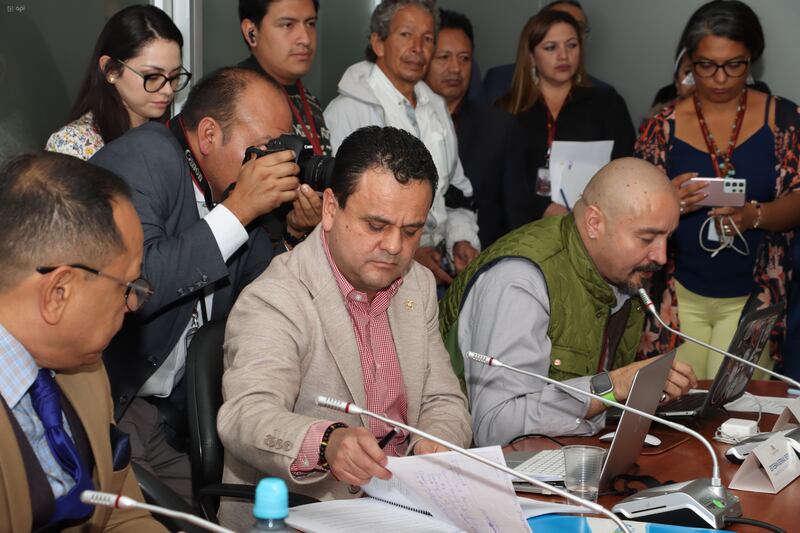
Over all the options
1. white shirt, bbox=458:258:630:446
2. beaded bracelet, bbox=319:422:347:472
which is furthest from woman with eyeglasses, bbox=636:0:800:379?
beaded bracelet, bbox=319:422:347:472

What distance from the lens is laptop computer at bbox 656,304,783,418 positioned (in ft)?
8.44

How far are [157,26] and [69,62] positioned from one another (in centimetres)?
57

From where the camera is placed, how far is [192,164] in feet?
9.02

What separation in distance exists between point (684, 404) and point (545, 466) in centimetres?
74

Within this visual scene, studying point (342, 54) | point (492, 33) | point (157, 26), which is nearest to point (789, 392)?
point (157, 26)

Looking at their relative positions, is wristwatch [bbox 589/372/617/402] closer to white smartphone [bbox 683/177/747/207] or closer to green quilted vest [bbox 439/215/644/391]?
green quilted vest [bbox 439/215/644/391]

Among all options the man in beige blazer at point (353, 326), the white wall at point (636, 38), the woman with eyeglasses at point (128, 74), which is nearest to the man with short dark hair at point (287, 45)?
the woman with eyeglasses at point (128, 74)

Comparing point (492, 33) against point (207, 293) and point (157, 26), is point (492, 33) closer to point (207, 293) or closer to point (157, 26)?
point (157, 26)

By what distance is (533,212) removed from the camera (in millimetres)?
4434

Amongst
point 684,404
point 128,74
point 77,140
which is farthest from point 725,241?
point 77,140

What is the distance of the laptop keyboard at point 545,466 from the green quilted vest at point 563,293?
19.3 inches

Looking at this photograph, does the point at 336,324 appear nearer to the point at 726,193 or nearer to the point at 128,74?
the point at 128,74

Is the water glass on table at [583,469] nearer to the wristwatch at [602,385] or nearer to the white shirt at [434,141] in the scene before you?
the wristwatch at [602,385]

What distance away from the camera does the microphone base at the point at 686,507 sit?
1891 mm
